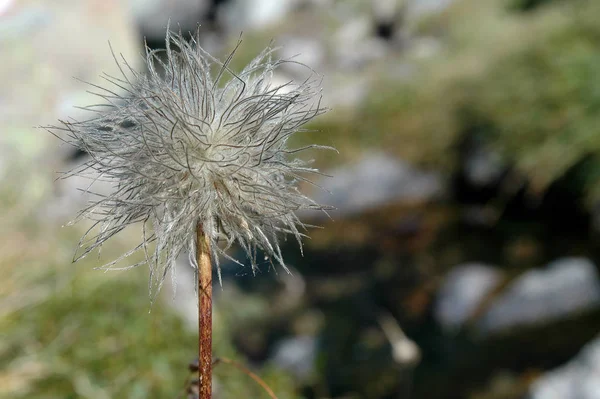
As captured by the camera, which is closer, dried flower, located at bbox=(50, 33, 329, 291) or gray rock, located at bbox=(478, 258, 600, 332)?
dried flower, located at bbox=(50, 33, 329, 291)

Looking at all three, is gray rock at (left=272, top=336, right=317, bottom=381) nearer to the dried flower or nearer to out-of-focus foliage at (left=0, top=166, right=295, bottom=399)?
out-of-focus foliage at (left=0, top=166, right=295, bottom=399)

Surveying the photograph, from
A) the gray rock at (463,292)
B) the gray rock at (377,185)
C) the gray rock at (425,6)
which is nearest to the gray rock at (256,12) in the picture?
the gray rock at (425,6)

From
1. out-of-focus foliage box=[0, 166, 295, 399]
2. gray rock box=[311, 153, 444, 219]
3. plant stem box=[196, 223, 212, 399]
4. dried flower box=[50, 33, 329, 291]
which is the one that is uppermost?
gray rock box=[311, 153, 444, 219]

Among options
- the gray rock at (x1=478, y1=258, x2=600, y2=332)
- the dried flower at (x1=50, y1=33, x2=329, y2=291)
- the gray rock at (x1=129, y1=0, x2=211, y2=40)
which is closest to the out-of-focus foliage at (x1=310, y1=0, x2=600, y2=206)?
the gray rock at (x1=478, y1=258, x2=600, y2=332)

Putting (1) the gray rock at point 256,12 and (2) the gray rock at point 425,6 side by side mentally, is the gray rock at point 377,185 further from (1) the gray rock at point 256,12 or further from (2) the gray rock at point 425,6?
(1) the gray rock at point 256,12

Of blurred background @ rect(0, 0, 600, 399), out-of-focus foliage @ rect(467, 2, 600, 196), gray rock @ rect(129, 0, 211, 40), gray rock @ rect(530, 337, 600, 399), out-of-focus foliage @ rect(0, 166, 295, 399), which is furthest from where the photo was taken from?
gray rock @ rect(129, 0, 211, 40)

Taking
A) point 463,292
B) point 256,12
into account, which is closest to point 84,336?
point 463,292

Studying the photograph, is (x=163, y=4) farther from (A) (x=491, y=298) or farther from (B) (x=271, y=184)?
(B) (x=271, y=184)
